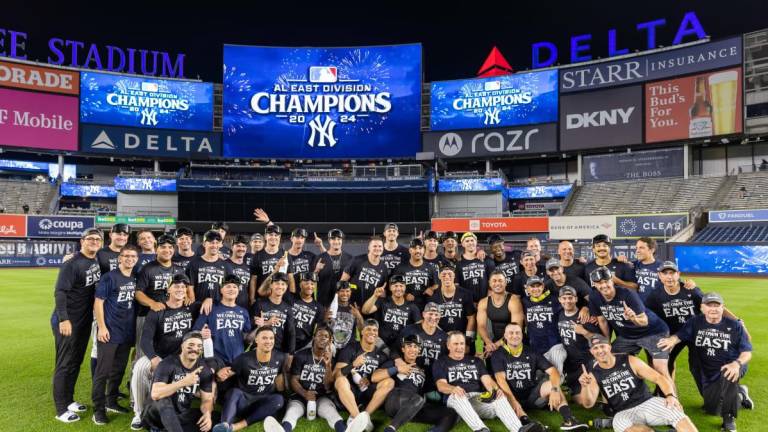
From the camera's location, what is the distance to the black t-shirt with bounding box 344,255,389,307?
961 centimetres

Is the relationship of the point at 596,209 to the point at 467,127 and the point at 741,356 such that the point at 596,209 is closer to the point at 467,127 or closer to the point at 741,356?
the point at 467,127

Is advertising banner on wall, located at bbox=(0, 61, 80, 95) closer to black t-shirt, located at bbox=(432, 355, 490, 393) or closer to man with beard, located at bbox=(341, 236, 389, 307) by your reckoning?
man with beard, located at bbox=(341, 236, 389, 307)

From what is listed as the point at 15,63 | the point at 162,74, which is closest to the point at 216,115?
the point at 162,74

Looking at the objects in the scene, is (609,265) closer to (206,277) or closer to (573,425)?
(573,425)

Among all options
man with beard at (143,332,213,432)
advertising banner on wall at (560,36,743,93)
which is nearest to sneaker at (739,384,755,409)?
man with beard at (143,332,213,432)

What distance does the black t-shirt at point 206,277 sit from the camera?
8516 mm

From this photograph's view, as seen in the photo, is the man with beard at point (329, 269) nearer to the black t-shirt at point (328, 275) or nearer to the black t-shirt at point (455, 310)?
the black t-shirt at point (328, 275)

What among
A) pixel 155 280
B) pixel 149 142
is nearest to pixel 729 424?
pixel 155 280

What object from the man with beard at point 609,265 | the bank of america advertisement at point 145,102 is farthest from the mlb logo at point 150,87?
the man with beard at point 609,265

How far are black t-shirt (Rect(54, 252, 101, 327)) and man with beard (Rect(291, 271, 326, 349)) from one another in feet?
10.2

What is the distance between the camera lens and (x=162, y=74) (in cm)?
6344

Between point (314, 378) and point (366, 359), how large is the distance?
2.76 feet

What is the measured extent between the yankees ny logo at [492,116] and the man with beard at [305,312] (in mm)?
49732

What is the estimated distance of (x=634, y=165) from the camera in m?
53.1
